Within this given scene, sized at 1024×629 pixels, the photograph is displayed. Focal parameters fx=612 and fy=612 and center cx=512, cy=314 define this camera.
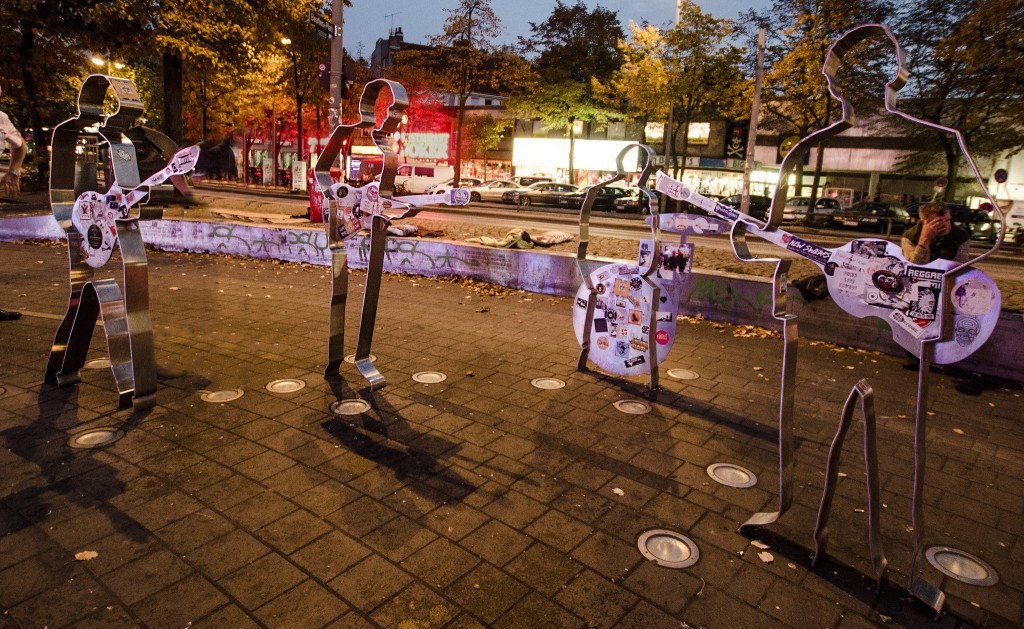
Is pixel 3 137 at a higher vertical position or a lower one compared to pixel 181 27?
lower

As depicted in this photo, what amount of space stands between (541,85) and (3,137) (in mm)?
36123

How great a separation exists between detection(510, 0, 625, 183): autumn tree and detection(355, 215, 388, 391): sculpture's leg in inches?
1319

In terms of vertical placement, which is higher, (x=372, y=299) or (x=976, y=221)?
(x=976, y=221)

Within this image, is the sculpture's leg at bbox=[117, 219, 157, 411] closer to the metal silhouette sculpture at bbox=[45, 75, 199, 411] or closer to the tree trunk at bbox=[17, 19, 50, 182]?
the metal silhouette sculpture at bbox=[45, 75, 199, 411]

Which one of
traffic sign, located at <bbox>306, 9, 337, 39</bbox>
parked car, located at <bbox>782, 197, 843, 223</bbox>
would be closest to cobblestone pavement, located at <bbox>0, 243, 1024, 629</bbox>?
traffic sign, located at <bbox>306, 9, 337, 39</bbox>

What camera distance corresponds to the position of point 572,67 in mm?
39656

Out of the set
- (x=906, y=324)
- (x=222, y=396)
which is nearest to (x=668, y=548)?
(x=906, y=324)

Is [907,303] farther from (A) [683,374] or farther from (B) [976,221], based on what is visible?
(B) [976,221]

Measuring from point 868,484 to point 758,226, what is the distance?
1569 millimetres

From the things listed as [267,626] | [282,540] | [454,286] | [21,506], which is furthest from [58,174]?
[454,286]

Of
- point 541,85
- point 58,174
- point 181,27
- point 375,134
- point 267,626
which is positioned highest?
point 541,85

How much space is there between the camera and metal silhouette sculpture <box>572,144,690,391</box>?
5.66 metres

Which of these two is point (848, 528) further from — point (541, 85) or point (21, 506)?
point (541, 85)

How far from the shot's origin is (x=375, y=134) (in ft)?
17.6
